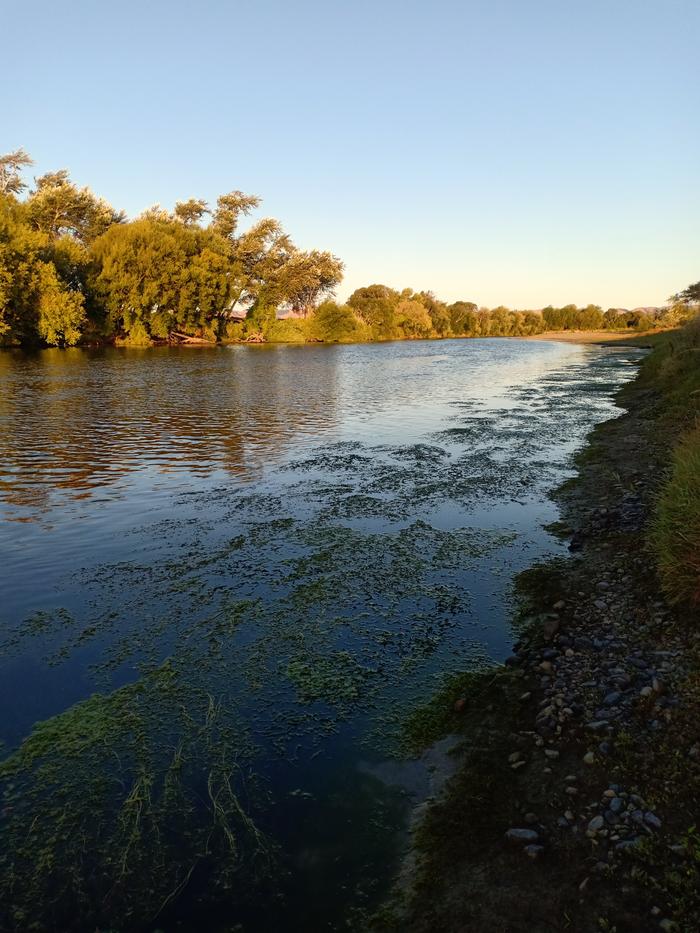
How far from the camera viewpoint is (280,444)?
90.1 feet

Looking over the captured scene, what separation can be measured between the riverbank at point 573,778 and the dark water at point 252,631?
0.58 meters

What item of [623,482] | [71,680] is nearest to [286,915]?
[71,680]

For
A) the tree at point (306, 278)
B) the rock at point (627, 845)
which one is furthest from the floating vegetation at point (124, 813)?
the tree at point (306, 278)

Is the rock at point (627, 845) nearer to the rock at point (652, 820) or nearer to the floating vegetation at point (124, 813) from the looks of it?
the rock at point (652, 820)

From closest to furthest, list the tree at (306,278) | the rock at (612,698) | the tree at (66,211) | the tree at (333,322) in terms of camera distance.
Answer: the rock at (612,698) → the tree at (66,211) → the tree at (306,278) → the tree at (333,322)

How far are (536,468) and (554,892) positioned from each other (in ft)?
59.8

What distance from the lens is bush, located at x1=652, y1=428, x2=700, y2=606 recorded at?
9.36 metres

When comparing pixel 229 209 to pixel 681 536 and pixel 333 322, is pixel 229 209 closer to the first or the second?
pixel 333 322

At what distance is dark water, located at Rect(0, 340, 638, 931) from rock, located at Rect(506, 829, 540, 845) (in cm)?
122

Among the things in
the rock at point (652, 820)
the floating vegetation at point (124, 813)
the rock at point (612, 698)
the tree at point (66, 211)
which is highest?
the tree at point (66, 211)

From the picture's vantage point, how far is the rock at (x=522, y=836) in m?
5.75

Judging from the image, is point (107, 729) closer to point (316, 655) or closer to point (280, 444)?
point (316, 655)

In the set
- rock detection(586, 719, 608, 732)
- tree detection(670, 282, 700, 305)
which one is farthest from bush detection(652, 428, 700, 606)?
tree detection(670, 282, 700, 305)

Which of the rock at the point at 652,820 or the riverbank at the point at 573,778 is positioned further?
the rock at the point at 652,820
